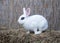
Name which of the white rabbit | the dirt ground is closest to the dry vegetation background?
the white rabbit

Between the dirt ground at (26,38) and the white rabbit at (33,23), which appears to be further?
the white rabbit at (33,23)

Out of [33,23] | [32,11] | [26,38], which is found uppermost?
[32,11]

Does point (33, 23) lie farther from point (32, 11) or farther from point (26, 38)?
point (32, 11)

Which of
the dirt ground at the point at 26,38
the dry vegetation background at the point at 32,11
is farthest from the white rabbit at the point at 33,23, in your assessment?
the dry vegetation background at the point at 32,11

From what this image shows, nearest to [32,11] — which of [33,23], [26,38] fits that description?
[33,23]

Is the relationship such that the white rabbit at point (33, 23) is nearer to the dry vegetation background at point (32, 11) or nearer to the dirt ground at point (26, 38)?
the dirt ground at point (26, 38)

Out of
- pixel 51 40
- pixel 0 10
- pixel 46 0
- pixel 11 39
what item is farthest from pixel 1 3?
pixel 51 40

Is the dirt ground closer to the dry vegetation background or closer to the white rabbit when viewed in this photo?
the white rabbit

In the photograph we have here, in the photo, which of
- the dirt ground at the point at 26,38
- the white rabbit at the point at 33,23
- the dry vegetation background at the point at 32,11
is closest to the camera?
the dirt ground at the point at 26,38

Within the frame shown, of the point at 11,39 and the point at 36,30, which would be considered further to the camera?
the point at 36,30

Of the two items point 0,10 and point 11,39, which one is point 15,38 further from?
point 0,10

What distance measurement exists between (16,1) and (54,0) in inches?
19.2

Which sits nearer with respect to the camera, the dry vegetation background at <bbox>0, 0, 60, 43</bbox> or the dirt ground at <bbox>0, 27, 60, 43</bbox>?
the dirt ground at <bbox>0, 27, 60, 43</bbox>

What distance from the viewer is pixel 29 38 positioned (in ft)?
6.49
